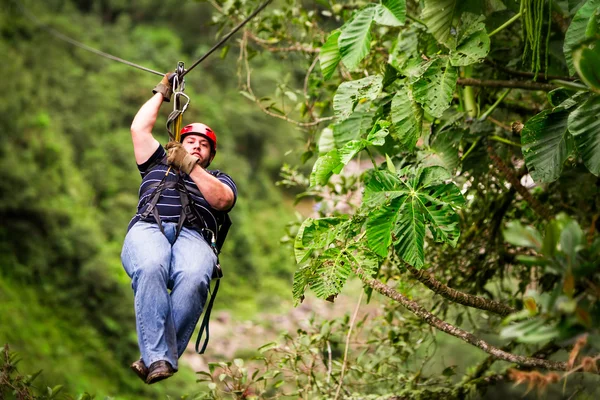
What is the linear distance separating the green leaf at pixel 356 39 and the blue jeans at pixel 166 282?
831mm

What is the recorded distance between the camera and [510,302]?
358 centimetres

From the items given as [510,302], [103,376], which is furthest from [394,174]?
[103,376]

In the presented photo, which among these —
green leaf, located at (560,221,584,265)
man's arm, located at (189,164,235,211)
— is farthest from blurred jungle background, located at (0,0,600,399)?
man's arm, located at (189,164,235,211)

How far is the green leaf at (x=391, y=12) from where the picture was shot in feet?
7.00

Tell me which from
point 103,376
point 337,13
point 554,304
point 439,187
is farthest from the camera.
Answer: point 103,376

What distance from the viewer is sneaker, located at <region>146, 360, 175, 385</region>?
7.09 ft

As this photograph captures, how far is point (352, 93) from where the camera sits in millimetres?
2359

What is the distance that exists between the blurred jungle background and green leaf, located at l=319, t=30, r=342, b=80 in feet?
0.03

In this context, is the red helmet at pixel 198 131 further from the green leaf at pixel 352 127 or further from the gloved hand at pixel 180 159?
the green leaf at pixel 352 127

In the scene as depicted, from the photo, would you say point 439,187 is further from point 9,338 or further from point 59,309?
point 59,309

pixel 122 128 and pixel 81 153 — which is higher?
pixel 122 128

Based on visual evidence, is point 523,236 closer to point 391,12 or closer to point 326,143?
point 391,12


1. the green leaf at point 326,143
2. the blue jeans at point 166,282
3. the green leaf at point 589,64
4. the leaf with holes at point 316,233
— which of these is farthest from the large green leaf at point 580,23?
the blue jeans at point 166,282

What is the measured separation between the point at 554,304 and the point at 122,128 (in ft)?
34.7
